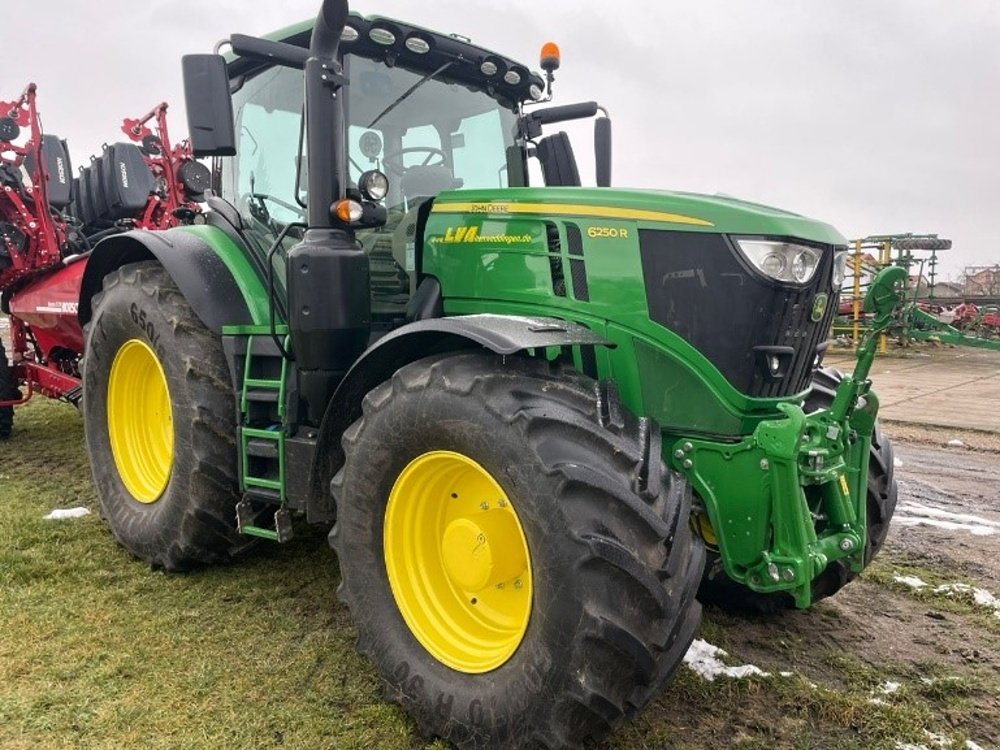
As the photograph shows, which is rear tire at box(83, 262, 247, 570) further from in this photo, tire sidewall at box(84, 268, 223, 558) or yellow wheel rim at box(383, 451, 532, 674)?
yellow wheel rim at box(383, 451, 532, 674)

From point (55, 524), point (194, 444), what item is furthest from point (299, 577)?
point (55, 524)

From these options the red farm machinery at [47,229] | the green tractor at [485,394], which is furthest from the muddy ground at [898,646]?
the red farm machinery at [47,229]

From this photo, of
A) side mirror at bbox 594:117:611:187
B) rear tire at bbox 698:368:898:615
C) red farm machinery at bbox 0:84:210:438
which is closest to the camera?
rear tire at bbox 698:368:898:615

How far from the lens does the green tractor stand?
7.60ft

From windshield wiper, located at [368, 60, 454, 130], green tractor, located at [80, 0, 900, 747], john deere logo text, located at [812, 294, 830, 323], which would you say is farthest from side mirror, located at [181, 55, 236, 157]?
john deere logo text, located at [812, 294, 830, 323]

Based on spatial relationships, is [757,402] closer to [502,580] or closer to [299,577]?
[502,580]

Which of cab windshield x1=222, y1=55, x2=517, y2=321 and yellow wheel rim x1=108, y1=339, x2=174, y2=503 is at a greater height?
cab windshield x1=222, y1=55, x2=517, y2=321

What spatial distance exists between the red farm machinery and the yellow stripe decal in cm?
366

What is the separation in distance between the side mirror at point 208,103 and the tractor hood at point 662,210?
944 millimetres

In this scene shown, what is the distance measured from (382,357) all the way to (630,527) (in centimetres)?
118

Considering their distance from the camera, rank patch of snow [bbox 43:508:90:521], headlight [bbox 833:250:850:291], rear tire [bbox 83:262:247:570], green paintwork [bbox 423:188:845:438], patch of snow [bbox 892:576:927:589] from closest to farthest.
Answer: green paintwork [bbox 423:188:845:438] < headlight [bbox 833:250:850:291] < rear tire [bbox 83:262:247:570] < patch of snow [bbox 892:576:927:589] < patch of snow [bbox 43:508:90:521]

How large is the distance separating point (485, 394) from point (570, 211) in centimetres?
82

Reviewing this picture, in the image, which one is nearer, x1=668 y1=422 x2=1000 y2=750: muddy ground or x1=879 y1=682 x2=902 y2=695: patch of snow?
x1=668 y1=422 x2=1000 y2=750: muddy ground

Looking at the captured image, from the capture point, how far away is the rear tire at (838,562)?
10.7 ft
